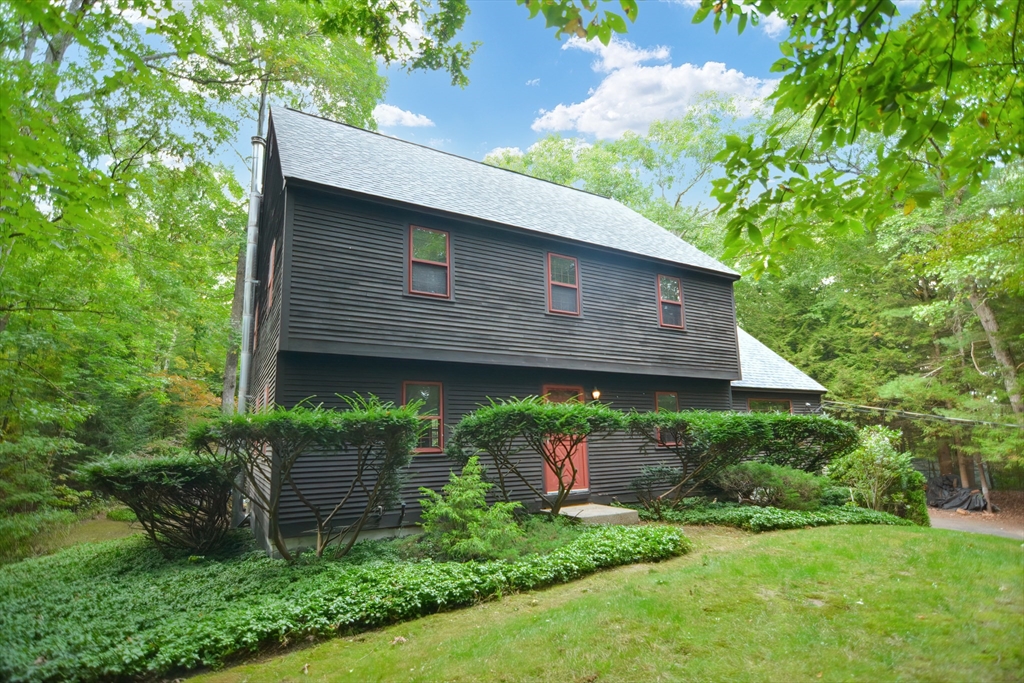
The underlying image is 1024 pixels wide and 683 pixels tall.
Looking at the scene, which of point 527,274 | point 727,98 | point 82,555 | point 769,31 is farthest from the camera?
point 727,98

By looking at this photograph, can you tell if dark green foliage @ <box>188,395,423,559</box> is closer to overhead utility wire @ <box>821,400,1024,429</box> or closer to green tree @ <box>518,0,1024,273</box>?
green tree @ <box>518,0,1024,273</box>

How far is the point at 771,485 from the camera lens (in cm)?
977

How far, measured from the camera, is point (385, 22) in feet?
17.5

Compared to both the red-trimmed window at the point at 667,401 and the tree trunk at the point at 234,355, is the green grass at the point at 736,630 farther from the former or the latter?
the tree trunk at the point at 234,355

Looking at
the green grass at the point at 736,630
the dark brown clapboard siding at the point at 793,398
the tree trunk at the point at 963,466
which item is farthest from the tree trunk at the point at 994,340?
the green grass at the point at 736,630

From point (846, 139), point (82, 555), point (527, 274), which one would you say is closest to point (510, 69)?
point (527, 274)

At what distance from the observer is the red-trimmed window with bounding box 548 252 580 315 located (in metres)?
11.5

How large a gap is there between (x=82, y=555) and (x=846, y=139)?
11.8 m

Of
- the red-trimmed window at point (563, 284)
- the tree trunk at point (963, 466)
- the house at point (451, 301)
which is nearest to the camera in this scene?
the house at point (451, 301)

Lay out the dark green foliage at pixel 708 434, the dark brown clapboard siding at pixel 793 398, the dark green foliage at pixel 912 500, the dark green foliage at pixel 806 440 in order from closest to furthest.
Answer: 1. the dark green foliage at pixel 708 434
2. the dark green foliage at pixel 806 440
3. the dark green foliage at pixel 912 500
4. the dark brown clapboard siding at pixel 793 398

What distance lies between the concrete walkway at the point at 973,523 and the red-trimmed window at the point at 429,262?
13229 millimetres

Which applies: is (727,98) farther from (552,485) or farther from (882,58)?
(882,58)

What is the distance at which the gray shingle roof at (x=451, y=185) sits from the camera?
32.7 feet

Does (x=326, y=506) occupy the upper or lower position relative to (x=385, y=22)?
lower
